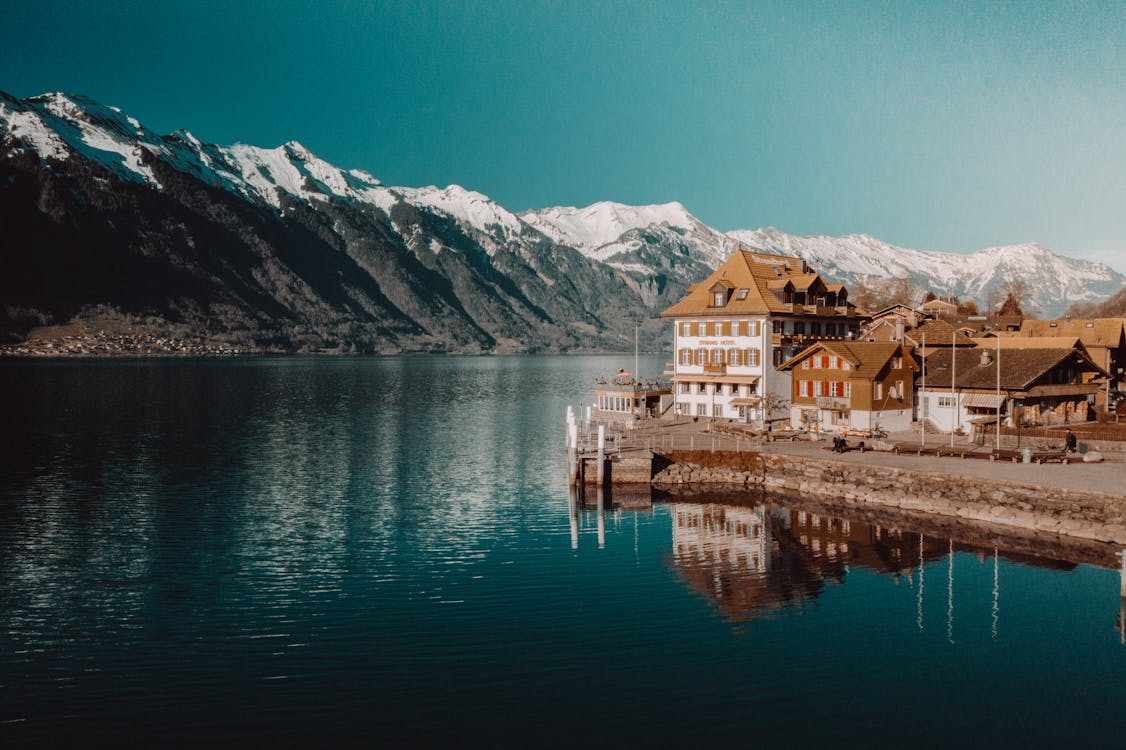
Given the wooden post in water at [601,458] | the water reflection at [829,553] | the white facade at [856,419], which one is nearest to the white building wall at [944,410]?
the white facade at [856,419]

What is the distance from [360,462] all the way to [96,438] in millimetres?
37375

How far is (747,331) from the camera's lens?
92.9 m

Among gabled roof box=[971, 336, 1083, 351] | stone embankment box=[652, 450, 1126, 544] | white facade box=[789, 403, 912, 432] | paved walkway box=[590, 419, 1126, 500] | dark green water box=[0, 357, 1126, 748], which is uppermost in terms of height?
gabled roof box=[971, 336, 1083, 351]

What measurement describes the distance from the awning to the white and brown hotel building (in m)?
18.4

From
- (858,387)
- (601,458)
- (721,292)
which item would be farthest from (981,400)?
(601,458)

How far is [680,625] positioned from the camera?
36.1 m

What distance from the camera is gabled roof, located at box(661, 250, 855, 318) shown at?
93625 millimetres

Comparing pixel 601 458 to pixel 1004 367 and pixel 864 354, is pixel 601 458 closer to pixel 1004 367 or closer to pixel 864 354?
pixel 864 354

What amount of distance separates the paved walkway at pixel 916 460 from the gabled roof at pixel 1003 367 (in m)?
7.05

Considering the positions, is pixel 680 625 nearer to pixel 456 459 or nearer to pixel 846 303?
pixel 456 459

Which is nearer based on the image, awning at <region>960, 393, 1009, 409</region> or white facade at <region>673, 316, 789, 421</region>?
awning at <region>960, 393, 1009, 409</region>

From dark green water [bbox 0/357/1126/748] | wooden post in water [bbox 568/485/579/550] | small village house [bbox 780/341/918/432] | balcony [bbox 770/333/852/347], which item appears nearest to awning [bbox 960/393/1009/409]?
small village house [bbox 780/341/918/432]

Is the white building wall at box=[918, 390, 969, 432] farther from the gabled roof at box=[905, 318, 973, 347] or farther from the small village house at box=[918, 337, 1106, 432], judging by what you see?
the gabled roof at box=[905, 318, 973, 347]

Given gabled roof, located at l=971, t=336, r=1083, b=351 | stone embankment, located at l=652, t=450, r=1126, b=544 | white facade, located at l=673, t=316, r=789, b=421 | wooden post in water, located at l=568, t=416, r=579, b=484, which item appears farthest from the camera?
white facade, located at l=673, t=316, r=789, b=421
